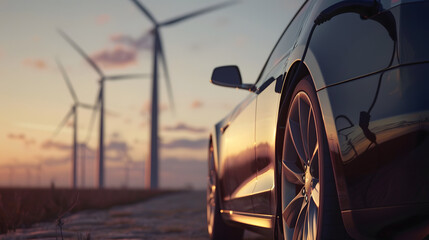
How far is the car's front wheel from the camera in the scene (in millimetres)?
2387

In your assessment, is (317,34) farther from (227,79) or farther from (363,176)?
(227,79)

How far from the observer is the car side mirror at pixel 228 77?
4652 millimetres

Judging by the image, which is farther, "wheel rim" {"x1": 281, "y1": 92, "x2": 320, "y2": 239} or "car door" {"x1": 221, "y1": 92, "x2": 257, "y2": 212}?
"car door" {"x1": 221, "y1": 92, "x2": 257, "y2": 212}

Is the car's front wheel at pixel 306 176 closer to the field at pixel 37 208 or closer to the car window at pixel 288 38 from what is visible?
the car window at pixel 288 38

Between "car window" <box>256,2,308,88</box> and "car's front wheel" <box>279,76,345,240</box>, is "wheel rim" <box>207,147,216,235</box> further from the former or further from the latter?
"car's front wheel" <box>279,76,345,240</box>

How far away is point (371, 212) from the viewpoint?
2.12 metres

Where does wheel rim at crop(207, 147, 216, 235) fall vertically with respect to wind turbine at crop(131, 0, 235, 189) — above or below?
below

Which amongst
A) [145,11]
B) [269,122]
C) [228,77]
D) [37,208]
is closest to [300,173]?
[269,122]

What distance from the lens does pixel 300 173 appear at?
115 inches

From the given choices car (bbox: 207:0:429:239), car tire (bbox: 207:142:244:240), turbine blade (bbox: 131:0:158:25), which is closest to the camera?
car (bbox: 207:0:429:239)

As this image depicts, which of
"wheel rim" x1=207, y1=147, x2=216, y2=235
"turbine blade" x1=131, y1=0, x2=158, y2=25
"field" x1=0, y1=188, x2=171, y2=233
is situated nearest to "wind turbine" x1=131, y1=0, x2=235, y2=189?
"turbine blade" x1=131, y1=0, x2=158, y2=25

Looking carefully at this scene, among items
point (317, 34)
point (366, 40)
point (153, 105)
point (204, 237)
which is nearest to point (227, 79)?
point (204, 237)

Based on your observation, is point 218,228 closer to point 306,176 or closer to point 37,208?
point 306,176

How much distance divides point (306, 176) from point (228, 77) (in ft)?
6.33
